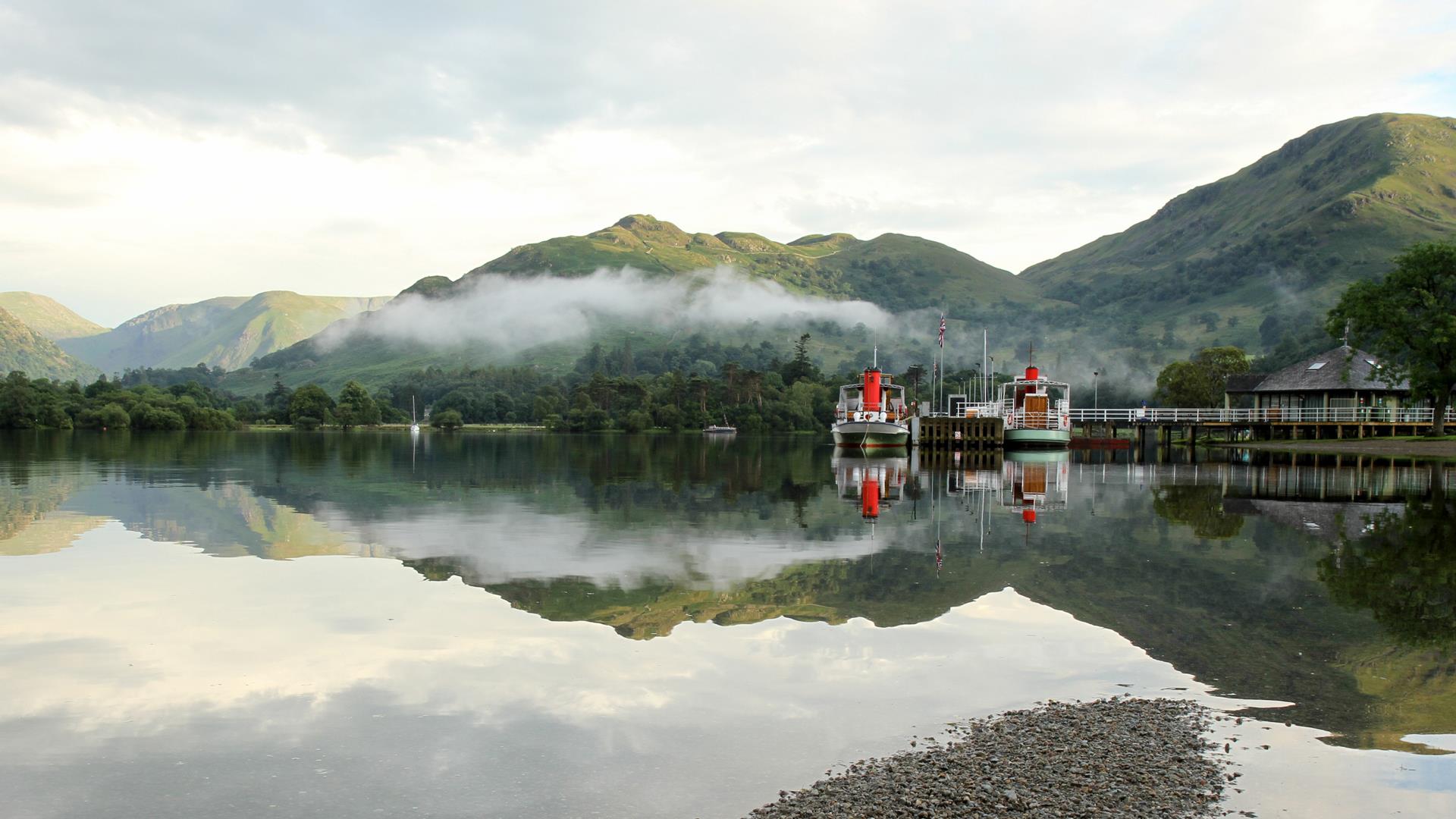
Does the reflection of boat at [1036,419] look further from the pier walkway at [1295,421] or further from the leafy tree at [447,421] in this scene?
the leafy tree at [447,421]

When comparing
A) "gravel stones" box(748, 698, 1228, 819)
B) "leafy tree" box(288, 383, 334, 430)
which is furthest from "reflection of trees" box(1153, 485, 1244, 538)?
"leafy tree" box(288, 383, 334, 430)

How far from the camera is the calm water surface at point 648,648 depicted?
30.0 ft

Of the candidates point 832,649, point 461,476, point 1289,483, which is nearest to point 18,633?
point 832,649

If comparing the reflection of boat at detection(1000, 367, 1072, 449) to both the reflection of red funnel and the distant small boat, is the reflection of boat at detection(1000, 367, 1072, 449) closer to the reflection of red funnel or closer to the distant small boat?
the reflection of red funnel

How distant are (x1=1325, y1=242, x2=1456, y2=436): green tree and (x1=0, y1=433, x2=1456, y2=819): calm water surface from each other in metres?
52.0

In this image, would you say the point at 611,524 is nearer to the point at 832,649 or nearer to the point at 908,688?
the point at 832,649

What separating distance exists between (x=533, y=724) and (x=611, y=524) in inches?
684

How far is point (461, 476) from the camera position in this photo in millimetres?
48812

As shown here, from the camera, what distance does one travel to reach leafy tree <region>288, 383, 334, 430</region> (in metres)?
181

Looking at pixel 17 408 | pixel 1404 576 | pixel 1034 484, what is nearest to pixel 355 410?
pixel 17 408

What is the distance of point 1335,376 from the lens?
8919 centimetres

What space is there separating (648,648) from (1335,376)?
94382mm

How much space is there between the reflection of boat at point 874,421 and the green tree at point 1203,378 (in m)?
36.8

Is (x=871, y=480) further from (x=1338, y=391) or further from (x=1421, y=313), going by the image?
(x=1338, y=391)
